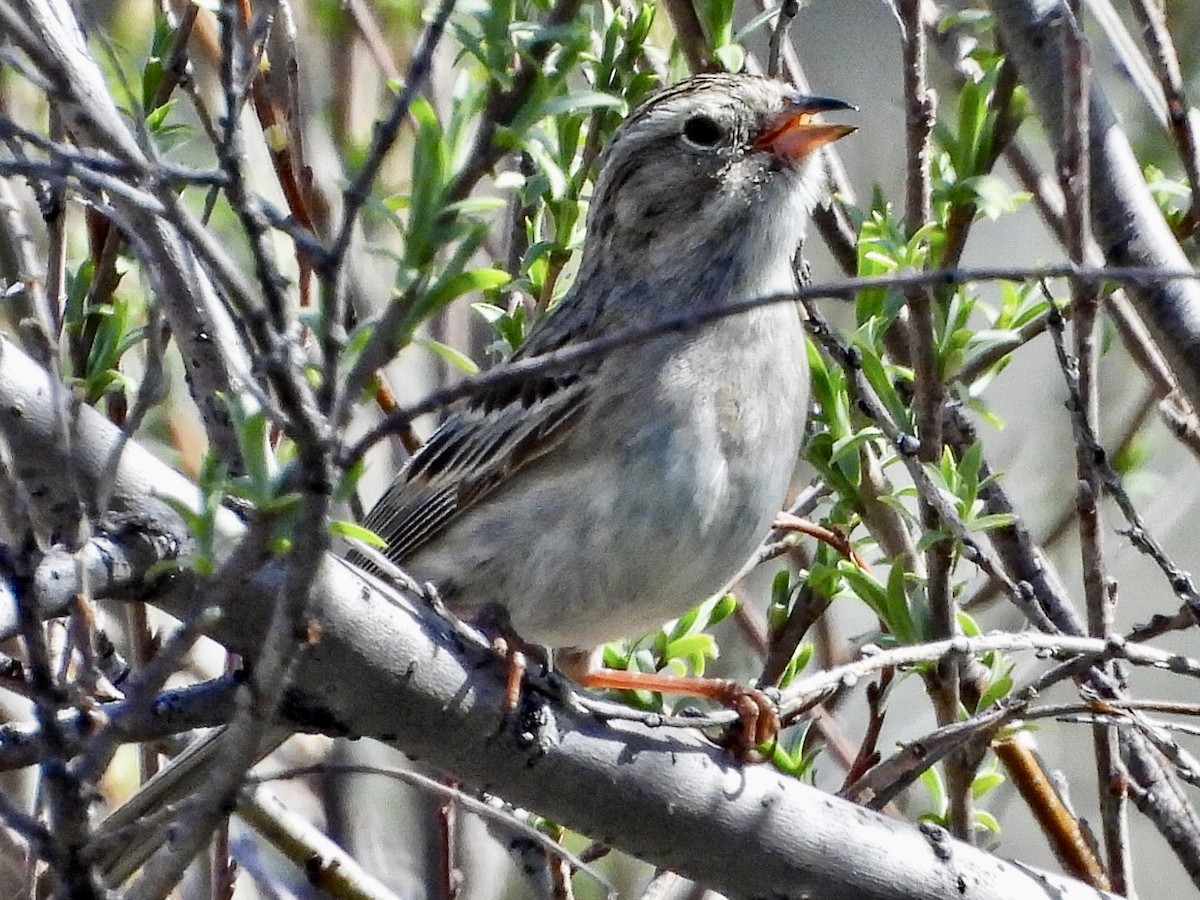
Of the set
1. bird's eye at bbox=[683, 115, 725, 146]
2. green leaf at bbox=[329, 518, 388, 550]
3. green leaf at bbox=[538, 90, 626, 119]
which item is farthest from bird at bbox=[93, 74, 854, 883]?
green leaf at bbox=[329, 518, 388, 550]

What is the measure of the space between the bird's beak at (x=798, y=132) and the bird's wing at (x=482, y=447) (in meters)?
0.63

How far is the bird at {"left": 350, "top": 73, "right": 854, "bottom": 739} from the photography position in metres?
3.61

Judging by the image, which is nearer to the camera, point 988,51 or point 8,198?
point 8,198

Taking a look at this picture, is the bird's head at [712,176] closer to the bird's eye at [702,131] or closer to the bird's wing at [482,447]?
the bird's eye at [702,131]

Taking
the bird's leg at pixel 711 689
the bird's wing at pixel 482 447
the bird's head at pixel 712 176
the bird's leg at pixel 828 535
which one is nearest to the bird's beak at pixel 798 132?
the bird's head at pixel 712 176

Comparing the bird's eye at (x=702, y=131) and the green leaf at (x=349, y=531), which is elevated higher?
the bird's eye at (x=702, y=131)

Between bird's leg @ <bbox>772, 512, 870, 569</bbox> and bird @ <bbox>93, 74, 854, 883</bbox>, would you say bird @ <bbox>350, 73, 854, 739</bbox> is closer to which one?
bird @ <bbox>93, 74, 854, 883</bbox>

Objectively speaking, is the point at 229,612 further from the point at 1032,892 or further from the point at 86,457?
the point at 1032,892

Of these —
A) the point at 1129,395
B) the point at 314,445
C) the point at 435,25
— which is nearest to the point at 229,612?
the point at 314,445

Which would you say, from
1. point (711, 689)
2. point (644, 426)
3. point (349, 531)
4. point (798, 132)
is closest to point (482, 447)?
point (644, 426)

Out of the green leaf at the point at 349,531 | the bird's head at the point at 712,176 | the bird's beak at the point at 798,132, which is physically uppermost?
the bird's beak at the point at 798,132

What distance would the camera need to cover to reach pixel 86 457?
2.24 metres

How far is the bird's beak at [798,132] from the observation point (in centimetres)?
392

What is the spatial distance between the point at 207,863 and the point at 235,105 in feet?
11.0
